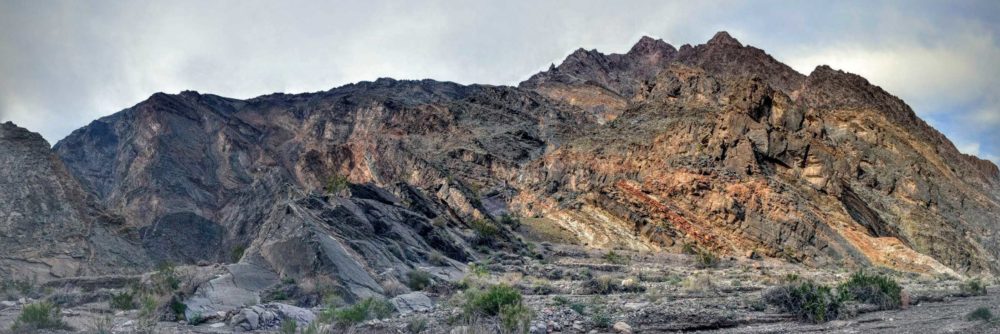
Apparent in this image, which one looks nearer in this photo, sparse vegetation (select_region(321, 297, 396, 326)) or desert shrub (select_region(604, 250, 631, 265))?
sparse vegetation (select_region(321, 297, 396, 326))

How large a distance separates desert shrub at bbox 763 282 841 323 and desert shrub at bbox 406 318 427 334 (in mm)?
9217

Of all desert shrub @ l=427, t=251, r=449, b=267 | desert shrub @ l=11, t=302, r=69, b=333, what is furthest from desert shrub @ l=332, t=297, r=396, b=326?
desert shrub @ l=427, t=251, r=449, b=267

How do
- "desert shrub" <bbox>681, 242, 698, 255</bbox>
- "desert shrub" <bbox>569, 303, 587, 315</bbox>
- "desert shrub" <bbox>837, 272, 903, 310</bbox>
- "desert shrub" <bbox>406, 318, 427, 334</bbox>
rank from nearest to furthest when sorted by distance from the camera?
"desert shrub" <bbox>406, 318, 427, 334</bbox>
"desert shrub" <bbox>569, 303, 587, 315</bbox>
"desert shrub" <bbox>837, 272, 903, 310</bbox>
"desert shrub" <bbox>681, 242, 698, 255</bbox>

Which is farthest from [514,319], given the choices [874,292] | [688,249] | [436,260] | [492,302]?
[688,249]

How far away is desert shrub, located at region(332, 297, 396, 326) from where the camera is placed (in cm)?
1437

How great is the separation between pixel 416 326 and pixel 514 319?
238 cm

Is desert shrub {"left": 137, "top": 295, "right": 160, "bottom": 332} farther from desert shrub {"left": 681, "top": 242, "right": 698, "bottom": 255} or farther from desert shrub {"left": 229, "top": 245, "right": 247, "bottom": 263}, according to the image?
desert shrub {"left": 681, "top": 242, "right": 698, "bottom": 255}

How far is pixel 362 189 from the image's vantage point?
45.1 meters

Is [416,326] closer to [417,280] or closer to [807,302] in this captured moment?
[807,302]

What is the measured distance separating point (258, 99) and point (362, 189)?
11480 cm

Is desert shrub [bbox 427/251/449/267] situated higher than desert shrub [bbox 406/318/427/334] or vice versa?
desert shrub [bbox 427/251/449/267]

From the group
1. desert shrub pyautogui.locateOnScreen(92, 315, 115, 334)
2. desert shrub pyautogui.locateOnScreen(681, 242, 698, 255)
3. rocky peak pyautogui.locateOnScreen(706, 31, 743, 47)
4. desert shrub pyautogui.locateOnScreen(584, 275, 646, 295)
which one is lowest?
desert shrub pyautogui.locateOnScreen(92, 315, 115, 334)

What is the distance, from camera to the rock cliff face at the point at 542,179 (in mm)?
42184

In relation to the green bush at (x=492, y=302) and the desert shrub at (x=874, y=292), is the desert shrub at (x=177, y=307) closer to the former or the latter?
the green bush at (x=492, y=302)
